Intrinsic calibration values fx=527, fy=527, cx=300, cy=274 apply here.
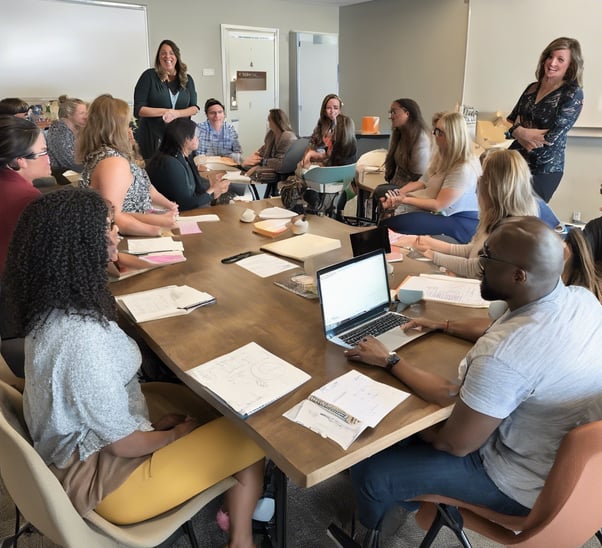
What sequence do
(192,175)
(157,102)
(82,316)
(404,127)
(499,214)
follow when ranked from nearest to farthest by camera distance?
(82,316) → (499,214) → (192,175) → (404,127) → (157,102)

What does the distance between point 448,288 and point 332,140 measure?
3280 mm

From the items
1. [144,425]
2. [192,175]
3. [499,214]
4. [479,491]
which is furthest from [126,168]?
[479,491]

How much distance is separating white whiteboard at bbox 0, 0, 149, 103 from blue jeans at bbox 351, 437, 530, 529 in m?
6.66

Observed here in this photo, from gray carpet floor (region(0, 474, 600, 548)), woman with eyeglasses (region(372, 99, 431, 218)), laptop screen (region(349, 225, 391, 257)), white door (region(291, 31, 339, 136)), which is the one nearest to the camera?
gray carpet floor (region(0, 474, 600, 548))

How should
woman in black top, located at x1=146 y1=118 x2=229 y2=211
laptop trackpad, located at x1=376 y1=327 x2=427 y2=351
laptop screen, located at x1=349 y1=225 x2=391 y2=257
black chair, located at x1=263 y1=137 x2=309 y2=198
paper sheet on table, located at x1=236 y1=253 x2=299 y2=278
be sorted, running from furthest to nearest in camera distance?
black chair, located at x1=263 y1=137 x2=309 y2=198 → woman in black top, located at x1=146 y1=118 x2=229 y2=211 → paper sheet on table, located at x1=236 y1=253 x2=299 y2=278 → laptop screen, located at x1=349 y1=225 x2=391 y2=257 → laptop trackpad, located at x1=376 y1=327 x2=427 y2=351

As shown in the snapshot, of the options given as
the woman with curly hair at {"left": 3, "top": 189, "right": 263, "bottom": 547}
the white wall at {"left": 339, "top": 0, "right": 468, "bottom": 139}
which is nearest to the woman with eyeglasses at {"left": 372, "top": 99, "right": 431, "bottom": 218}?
the woman with curly hair at {"left": 3, "top": 189, "right": 263, "bottom": 547}

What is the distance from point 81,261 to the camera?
4.08 feet

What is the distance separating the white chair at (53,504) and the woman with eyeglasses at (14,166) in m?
0.98

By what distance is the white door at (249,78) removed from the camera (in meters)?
7.84

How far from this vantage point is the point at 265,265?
2.22 m

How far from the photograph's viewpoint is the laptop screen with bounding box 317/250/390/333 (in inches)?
61.2

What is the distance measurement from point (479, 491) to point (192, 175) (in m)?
2.77

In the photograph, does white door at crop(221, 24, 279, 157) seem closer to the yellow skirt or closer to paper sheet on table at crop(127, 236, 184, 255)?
paper sheet on table at crop(127, 236, 184, 255)

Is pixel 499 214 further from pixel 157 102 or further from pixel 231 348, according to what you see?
pixel 157 102
